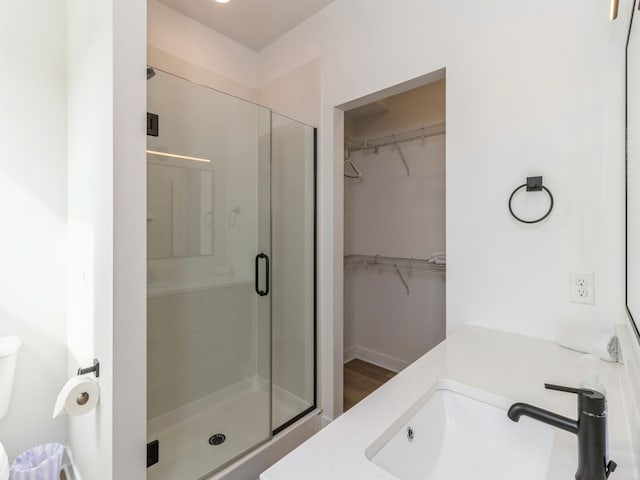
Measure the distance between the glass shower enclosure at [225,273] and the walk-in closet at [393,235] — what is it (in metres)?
0.80

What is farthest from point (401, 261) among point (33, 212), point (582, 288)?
point (33, 212)

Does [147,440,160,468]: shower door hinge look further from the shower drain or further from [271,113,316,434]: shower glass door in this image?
[271,113,316,434]: shower glass door

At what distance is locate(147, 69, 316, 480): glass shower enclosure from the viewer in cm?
184

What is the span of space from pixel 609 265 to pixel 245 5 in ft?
8.15

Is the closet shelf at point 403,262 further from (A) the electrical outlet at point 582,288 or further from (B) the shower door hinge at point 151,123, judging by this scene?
(B) the shower door hinge at point 151,123

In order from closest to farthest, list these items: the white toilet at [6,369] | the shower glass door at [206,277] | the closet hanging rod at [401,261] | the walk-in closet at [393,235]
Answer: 1. the white toilet at [6,369]
2. the shower glass door at [206,277]
3. the closet hanging rod at [401,261]
4. the walk-in closet at [393,235]

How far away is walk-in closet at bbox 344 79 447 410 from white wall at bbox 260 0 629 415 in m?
1.11

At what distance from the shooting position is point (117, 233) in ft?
3.75

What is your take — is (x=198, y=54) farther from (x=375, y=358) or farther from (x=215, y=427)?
(x=375, y=358)

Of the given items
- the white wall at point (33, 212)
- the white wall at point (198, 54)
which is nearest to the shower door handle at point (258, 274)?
the white wall at point (33, 212)

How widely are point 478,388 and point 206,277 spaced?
67.8 inches

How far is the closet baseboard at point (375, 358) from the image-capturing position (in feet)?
9.87

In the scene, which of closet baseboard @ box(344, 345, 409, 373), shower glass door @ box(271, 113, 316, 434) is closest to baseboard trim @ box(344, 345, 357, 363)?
closet baseboard @ box(344, 345, 409, 373)

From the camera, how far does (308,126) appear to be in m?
2.17
